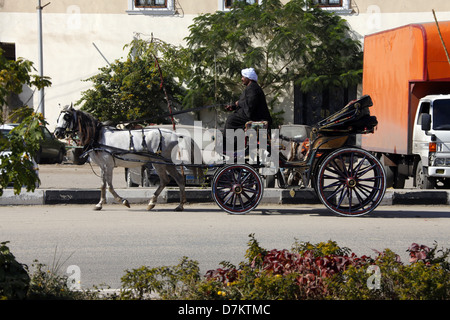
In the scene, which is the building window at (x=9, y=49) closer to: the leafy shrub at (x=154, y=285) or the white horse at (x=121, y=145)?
the white horse at (x=121, y=145)

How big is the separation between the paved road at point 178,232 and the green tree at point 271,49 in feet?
44.7

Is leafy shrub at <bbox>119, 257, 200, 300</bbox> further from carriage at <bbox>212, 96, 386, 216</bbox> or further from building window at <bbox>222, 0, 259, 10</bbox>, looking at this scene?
building window at <bbox>222, 0, 259, 10</bbox>

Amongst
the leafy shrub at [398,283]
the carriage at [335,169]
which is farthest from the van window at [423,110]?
the leafy shrub at [398,283]

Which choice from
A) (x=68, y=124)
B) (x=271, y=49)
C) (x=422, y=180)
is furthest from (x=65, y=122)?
(x=271, y=49)

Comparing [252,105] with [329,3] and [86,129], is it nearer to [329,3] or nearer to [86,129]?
[86,129]

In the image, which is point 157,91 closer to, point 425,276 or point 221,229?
point 221,229

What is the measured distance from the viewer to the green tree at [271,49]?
25281mm

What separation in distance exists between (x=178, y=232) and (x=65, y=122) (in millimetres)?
3291

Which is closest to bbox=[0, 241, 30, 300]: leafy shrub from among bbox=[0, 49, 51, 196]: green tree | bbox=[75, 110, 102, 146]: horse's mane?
bbox=[0, 49, 51, 196]: green tree

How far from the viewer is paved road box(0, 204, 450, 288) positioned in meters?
7.60

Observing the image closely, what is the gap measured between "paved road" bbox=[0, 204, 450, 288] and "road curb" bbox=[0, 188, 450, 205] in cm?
23

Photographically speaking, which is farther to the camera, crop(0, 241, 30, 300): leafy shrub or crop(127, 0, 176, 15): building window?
crop(127, 0, 176, 15): building window

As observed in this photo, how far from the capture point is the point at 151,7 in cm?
2717

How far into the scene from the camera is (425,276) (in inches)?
201
